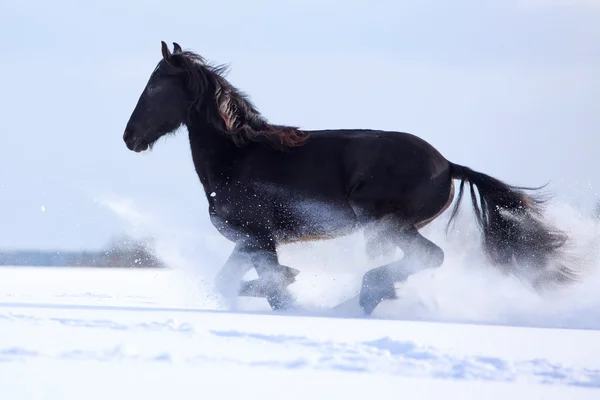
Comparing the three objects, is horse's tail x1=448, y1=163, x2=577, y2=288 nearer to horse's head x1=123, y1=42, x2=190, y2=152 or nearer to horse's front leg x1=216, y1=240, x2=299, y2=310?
horse's front leg x1=216, y1=240, x2=299, y2=310

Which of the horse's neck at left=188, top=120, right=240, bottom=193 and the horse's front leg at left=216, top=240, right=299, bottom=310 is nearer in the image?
the horse's front leg at left=216, top=240, right=299, bottom=310

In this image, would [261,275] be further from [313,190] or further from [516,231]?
[516,231]

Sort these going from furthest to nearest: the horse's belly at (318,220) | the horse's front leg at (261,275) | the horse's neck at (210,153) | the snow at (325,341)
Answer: the horse's neck at (210,153) → the horse's belly at (318,220) → the horse's front leg at (261,275) → the snow at (325,341)

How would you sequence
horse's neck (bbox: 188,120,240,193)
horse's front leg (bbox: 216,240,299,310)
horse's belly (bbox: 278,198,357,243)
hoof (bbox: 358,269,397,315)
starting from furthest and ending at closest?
horse's neck (bbox: 188,120,240,193) → horse's belly (bbox: 278,198,357,243) → horse's front leg (bbox: 216,240,299,310) → hoof (bbox: 358,269,397,315)

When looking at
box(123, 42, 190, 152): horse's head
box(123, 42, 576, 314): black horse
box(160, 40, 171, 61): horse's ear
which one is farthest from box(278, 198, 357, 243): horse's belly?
box(160, 40, 171, 61): horse's ear

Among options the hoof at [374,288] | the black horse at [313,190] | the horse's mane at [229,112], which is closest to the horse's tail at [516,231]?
the black horse at [313,190]

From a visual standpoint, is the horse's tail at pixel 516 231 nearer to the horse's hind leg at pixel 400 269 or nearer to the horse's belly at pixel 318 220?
the horse's hind leg at pixel 400 269

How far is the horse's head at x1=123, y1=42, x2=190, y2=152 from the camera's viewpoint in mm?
7547

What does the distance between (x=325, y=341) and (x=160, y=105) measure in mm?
3242

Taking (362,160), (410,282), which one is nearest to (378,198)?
(362,160)

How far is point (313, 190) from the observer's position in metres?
7.38

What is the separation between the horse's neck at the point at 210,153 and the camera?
750cm

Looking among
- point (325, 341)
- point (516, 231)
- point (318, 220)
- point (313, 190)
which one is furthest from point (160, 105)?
point (325, 341)

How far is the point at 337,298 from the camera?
796 cm
